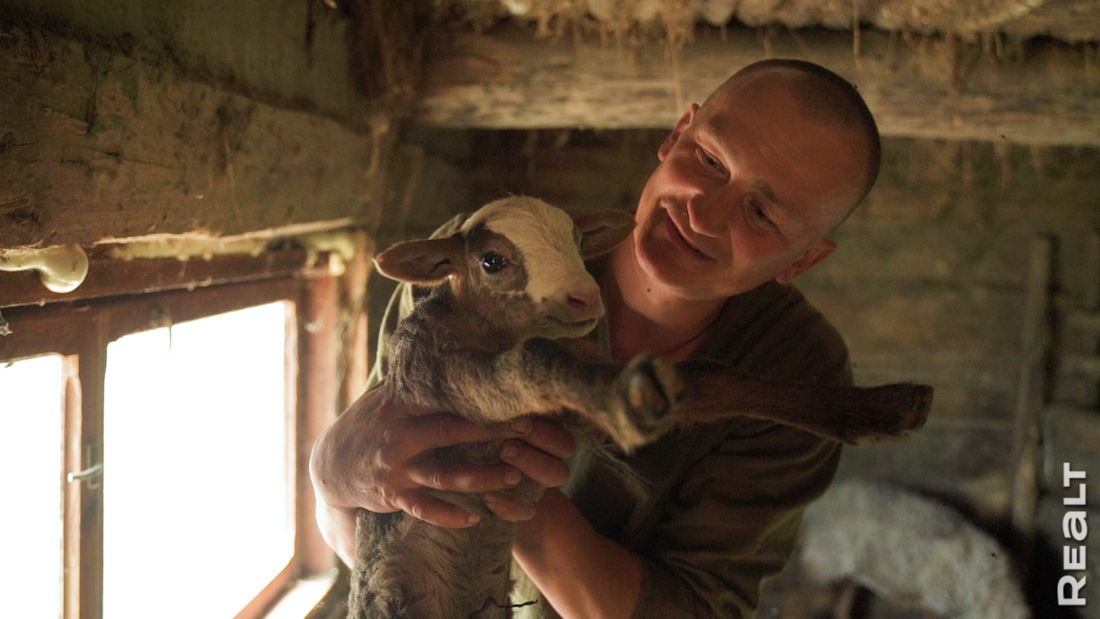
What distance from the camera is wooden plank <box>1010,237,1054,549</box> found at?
4367 mm

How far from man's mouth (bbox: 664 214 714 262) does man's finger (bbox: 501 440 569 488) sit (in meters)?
0.59

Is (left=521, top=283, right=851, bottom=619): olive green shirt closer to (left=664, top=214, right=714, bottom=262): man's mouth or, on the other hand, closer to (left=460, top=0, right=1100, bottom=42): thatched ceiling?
(left=664, top=214, right=714, bottom=262): man's mouth

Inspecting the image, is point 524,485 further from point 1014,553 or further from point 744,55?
point 1014,553

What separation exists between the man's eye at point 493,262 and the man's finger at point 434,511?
50 cm

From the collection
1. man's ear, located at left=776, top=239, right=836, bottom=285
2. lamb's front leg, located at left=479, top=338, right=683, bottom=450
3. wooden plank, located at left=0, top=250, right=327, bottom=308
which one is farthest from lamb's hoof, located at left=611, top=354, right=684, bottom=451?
wooden plank, located at left=0, top=250, right=327, bottom=308

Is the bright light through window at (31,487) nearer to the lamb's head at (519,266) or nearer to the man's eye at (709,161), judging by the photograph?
the lamb's head at (519,266)

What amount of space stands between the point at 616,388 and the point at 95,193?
1156 millimetres

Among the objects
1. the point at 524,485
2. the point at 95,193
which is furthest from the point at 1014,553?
the point at 95,193

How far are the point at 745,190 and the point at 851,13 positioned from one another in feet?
5.43

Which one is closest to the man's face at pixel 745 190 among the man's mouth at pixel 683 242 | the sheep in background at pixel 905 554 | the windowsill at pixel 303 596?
the man's mouth at pixel 683 242

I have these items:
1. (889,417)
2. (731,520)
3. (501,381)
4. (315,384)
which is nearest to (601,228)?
(501,381)

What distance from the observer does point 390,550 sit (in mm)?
1568

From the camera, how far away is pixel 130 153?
1478 mm

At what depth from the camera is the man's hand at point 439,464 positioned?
4.62ft
